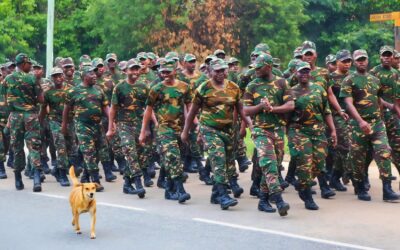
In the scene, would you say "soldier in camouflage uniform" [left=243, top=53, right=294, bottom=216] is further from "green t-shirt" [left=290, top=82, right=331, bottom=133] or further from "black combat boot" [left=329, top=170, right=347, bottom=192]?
"black combat boot" [left=329, top=170, right=347, bottom=192]

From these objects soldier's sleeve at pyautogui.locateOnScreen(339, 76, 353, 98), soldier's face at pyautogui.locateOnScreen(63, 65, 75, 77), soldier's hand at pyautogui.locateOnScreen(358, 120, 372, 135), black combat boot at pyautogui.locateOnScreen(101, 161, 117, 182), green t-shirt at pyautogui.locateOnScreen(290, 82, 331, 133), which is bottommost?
black combat boot at pyautogui.locateOnScreen(101, 161, 117, 182)

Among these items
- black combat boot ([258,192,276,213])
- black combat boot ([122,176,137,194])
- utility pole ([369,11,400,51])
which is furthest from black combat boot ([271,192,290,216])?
utility pole ([369,11,400,51])

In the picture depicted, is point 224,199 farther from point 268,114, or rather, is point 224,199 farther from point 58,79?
point 58,79

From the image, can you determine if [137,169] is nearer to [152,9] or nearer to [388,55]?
[388,55]

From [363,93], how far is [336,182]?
182cm

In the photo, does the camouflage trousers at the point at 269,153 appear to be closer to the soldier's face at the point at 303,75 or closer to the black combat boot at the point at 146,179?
the soldier's face at the point at 303,75

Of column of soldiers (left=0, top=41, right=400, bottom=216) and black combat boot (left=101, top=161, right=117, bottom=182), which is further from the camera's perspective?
black combat boot (left=101, top=161, right=117, bottom=182)

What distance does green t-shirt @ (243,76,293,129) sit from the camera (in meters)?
11.4

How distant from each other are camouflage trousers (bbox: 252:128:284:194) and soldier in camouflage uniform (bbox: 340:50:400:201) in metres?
1.20

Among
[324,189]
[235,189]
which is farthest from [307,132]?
[235,189]

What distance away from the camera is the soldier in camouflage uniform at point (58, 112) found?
14.5 metres

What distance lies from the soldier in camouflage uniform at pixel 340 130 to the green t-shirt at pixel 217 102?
6.81 feet

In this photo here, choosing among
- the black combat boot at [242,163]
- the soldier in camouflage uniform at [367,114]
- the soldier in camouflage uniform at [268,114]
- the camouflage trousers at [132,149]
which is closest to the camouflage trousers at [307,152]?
the soldier in camouflage uniform at [268,114]

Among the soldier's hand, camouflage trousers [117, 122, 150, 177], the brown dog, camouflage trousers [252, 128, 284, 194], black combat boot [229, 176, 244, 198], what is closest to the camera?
the brown dog
